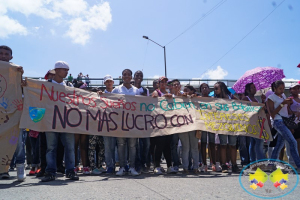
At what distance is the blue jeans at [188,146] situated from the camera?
5562 mm

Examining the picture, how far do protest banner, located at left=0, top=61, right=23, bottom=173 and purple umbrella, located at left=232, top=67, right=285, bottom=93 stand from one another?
5.49 m

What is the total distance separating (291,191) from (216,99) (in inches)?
122

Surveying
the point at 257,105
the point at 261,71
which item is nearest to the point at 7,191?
the point at 257,105

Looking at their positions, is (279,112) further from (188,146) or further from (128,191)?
(128,191)

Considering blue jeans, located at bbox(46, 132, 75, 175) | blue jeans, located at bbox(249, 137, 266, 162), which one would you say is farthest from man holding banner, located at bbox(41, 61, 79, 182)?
blue jeans, located at bbox(249, 137, 266, 162)

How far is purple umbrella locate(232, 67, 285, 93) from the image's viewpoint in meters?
7.20

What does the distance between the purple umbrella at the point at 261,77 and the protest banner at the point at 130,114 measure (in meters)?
1.03

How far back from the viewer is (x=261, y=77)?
287 inches

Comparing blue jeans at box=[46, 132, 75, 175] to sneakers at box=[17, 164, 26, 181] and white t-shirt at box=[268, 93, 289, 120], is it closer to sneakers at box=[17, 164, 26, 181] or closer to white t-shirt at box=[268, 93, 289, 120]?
sneakers at box=[17, 164, 26, 181]

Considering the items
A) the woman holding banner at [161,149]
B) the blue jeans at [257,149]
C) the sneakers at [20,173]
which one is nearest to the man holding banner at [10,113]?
the sneakers at [20,173]

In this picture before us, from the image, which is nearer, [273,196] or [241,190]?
[273,196]

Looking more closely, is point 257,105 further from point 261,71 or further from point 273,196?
point 273,196

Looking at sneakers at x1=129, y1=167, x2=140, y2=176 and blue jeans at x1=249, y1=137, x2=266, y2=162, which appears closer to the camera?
sneakers at x1=129, y1=167, x2=140, y2=176

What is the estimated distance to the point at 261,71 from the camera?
709 cm
